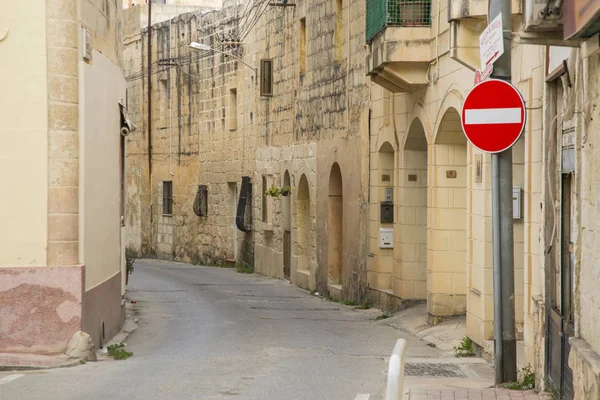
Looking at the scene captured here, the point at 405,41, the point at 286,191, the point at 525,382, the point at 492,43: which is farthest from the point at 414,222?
the point at 492,43

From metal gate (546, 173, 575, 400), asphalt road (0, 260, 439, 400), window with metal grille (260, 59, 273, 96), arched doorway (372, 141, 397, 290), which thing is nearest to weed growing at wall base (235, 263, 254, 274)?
window with metal grille (260, 59, 273, 96)

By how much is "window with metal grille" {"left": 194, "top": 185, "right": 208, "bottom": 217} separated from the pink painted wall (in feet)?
67.4

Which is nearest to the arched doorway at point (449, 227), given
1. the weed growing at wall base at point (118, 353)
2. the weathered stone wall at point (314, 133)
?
the weathered stone wall at point (314, 133)

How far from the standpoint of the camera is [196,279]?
25.2 m

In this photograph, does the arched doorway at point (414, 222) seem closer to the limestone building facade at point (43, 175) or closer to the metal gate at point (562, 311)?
the limestone building facade at point (43, 175)

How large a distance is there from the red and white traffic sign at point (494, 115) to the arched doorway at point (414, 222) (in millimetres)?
8475

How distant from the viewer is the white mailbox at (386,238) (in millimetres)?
18047

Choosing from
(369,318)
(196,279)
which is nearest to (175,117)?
(196,279)

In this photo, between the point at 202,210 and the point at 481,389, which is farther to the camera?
the point at 202,210

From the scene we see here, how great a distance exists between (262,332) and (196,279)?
1083 centimetres

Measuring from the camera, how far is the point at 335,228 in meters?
21.7

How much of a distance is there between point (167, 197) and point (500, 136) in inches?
1098

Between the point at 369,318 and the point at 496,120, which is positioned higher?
the point at 496,120

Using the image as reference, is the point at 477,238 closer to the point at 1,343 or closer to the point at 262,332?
the point at 262,332
